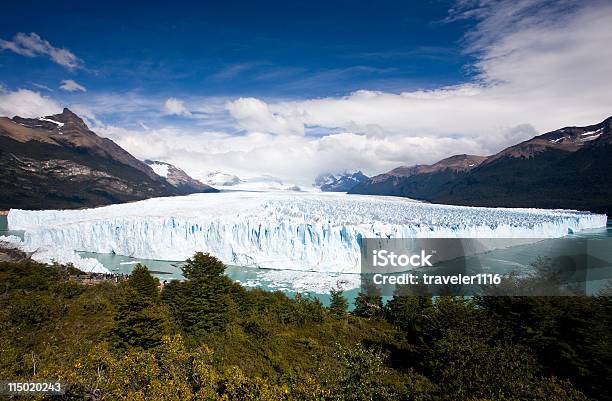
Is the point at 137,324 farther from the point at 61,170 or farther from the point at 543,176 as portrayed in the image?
the point at 61,170

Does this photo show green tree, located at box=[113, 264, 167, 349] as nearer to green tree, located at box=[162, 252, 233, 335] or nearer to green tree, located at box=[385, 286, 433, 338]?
green tree, located at box=[162, 252, 233, 335]

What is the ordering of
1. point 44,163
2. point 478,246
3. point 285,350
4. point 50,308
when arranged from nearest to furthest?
point 285,350 → point 50,308 → point 478,246 → point 44,163

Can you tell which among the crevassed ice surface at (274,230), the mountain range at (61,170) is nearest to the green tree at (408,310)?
the crevassed ice surface at (274,230)

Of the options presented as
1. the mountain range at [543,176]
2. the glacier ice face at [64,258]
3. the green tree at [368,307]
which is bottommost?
the green tree at [368,307]

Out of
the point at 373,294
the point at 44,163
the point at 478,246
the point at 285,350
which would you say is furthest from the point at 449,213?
the point at 44,163

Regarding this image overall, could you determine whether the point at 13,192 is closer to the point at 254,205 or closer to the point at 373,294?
the point at 254,205

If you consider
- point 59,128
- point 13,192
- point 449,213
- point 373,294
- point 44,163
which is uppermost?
point 59,128

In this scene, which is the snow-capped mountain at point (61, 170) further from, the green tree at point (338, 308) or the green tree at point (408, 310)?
the green tree at point (408, 310)
